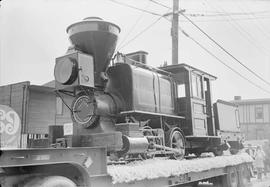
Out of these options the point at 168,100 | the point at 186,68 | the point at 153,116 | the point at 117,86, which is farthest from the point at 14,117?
the point at 186,68

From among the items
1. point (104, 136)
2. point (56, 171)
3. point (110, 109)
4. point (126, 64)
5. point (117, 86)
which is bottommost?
point (56, 171)

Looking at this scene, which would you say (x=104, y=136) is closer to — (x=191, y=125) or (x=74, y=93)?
(x=74, y=93)

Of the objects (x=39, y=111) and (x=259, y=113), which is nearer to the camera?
(x=39, y=111)

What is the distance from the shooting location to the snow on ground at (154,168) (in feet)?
17.5

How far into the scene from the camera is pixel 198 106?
9.12 meters

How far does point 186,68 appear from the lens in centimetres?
888

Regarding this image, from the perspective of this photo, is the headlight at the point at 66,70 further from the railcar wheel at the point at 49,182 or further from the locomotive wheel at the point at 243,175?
the locomotive wheel at the point at 243,175

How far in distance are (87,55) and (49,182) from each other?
2.71 meters

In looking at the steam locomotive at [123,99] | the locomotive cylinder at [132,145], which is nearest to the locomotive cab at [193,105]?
the steam locomotive at [123,99]

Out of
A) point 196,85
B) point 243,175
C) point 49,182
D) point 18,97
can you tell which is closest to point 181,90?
point 196,85

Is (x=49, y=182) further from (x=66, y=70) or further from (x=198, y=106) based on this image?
(x=198, y=106)

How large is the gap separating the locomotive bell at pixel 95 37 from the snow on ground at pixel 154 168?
6.11 feet

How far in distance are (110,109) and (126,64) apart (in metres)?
1.01

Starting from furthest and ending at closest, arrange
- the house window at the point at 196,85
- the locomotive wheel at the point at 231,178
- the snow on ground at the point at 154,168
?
1. the locomotive wheel at the point at 231,178
2. the house window at the point at 196,85
3. the snow on ground at the point at 154,168
